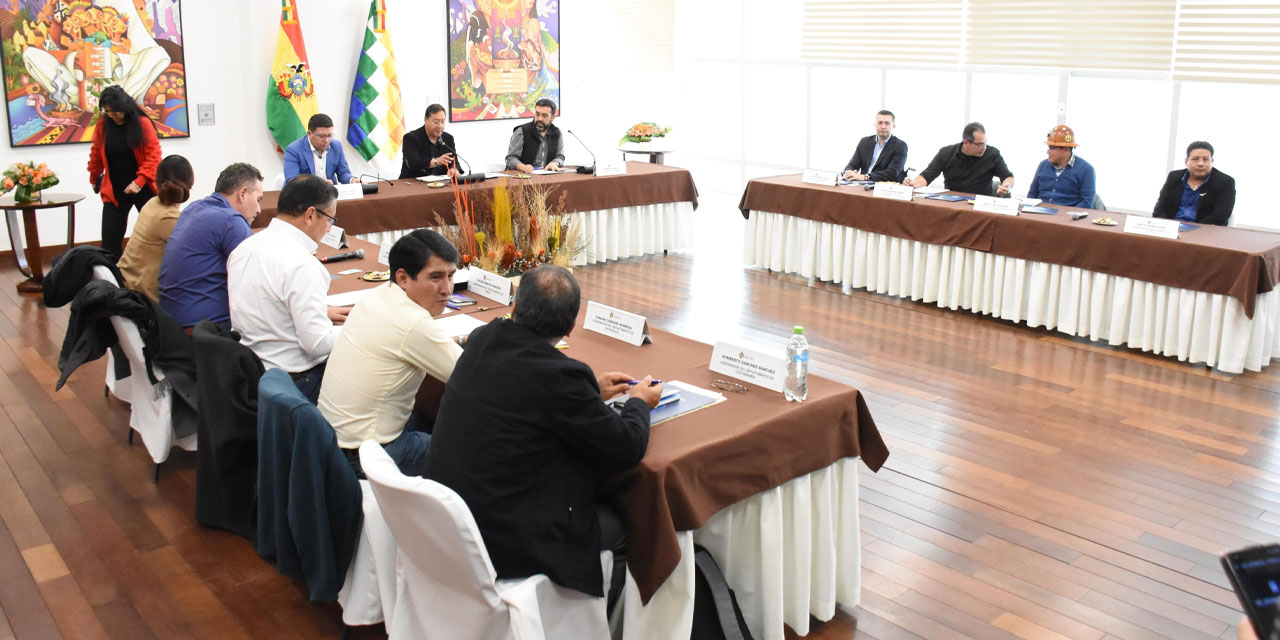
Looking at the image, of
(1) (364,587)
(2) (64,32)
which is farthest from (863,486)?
(2) (64,32)

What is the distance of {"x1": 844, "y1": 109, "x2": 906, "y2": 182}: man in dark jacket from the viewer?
7422mm

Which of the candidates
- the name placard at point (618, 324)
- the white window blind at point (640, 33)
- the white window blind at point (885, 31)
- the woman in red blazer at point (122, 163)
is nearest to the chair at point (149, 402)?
the name placard at point (618, 324)

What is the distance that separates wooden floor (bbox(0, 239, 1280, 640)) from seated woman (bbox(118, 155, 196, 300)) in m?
0.71

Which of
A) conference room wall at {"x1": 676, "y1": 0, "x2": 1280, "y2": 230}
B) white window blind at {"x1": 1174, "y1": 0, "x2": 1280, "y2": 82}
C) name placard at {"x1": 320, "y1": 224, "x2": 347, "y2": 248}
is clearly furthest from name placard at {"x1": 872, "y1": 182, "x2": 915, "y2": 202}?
name placard at {"x1": 320, "y1": 224, "x2": 347, "y2": 248}

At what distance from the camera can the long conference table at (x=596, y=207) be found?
632cm

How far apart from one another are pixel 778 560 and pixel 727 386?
53 centimetres

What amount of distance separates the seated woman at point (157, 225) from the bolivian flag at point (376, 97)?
458 centimetres

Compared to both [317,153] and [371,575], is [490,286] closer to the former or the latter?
[371,575]

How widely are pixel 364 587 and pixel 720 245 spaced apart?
5.93 m

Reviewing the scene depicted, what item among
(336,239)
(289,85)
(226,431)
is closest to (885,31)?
(289,85)

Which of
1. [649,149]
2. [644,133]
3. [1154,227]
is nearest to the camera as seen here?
[1154,227]

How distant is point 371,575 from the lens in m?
2.73

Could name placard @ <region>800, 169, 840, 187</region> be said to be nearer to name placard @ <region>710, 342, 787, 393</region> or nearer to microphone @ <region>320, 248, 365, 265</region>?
microphone @ <region>320, 248, 365, 265</region>

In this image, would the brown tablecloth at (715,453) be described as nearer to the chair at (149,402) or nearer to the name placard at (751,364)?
the name placard at (751,364)
